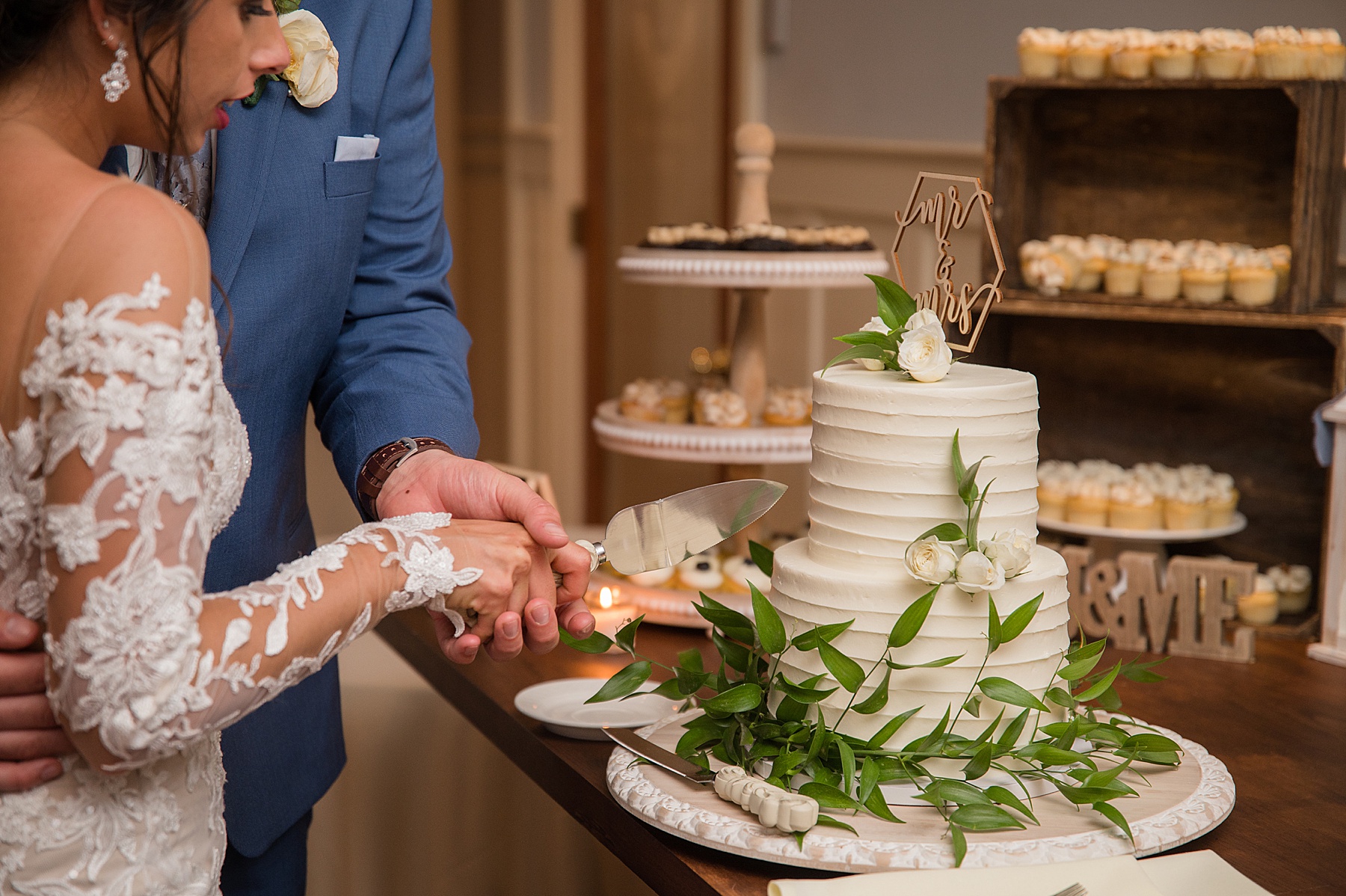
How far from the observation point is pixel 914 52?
3307 millimetres

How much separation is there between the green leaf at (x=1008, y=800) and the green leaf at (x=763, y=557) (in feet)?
1.10

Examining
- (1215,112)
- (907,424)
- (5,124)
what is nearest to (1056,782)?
(907,424)

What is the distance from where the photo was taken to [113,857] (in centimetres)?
99

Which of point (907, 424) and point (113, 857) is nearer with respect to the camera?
point (113, 857)

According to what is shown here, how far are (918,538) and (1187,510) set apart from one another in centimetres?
100

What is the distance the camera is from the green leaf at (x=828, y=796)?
44.4 inches

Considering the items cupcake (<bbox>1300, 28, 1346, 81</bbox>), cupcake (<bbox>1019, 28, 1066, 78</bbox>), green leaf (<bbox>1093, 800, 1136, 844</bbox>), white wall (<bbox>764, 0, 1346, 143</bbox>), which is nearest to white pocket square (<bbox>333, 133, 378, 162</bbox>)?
green leaf (<bbox>1093, 800, 1136, 844</bbox>)

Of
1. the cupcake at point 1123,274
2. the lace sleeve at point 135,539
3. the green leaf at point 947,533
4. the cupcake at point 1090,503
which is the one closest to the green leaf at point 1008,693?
the green leaf at point 947,533

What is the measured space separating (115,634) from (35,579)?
0.49 feet

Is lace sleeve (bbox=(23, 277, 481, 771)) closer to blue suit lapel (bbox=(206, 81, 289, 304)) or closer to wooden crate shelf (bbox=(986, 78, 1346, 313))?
blue suit lapel (bbox=(206, 81, 289, 304))

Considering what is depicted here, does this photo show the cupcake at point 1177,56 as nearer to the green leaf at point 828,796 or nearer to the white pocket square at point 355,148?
the white pocket square at point 355,148

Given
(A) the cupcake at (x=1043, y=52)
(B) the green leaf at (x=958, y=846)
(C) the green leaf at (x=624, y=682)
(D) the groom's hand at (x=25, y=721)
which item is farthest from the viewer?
(A) the cupcake at (x=1043, y=52)

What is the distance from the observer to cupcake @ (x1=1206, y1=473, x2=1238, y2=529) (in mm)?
2035

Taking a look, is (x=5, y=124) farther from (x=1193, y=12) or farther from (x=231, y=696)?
(x=1193, y=12)
